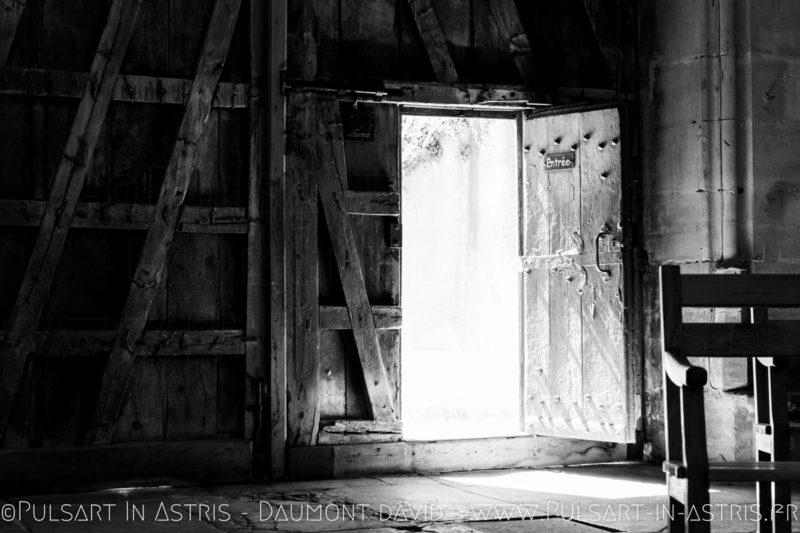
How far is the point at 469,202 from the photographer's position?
12.5 metres

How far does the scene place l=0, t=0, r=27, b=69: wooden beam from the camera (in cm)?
566

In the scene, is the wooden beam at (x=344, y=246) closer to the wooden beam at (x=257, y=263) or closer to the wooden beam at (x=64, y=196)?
the wooden beam at (x=257, y=263)

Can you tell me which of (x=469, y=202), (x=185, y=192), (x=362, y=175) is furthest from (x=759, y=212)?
(x=469, y=202)

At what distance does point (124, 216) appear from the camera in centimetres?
586

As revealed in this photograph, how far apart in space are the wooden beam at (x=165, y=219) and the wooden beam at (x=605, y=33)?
2427mm

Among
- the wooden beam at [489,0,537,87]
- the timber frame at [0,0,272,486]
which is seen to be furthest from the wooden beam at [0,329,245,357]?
the wooden beam at [489,0,537,87]

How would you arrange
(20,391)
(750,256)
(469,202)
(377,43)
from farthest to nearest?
(469,202), (377,43), (750,256), (20,391)

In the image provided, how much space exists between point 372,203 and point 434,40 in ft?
3.80

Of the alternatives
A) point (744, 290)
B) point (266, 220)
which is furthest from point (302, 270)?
point (744, 290)

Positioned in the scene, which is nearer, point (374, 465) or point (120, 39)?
point (120, 39)

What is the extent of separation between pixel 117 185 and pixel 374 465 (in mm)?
2312

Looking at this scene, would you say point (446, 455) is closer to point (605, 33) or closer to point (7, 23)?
point (605, 33)

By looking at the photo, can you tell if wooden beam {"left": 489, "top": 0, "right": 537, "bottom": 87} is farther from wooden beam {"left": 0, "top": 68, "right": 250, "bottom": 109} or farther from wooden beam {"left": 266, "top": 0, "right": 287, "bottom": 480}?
wooden beam {"left": 0, "top": 68, "right": 250, "bottom": 109}

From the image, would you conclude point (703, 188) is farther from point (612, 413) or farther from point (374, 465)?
point (374, 465)
